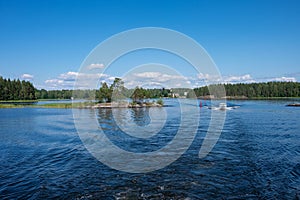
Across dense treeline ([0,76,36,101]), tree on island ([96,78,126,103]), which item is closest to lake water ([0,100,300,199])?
tree on island ([96,78,126,103])

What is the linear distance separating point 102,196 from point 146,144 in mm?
10832

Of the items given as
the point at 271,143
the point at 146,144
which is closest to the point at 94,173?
the point at 146,144

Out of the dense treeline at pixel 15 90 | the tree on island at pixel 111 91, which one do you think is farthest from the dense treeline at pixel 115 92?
the dense treeline at pixel 15 90

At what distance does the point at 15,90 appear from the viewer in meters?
140

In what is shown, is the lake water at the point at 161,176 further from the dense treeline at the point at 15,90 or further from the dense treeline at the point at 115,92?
the dense treeline at the point at 15,90

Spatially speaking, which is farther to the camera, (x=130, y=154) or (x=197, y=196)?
(x=130, y=154)

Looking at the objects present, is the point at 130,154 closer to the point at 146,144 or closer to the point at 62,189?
the point at 146,144

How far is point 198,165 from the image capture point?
1385cm

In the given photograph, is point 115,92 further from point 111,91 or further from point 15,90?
point 15,90

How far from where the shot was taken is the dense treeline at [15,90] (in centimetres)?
13338

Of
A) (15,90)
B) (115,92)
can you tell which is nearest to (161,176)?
(115,92)

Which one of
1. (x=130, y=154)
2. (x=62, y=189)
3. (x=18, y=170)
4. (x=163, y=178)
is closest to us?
(x=62, y=189)

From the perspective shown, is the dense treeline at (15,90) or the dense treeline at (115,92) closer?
the dense treeline at (115,92)

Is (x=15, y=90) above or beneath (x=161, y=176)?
above
